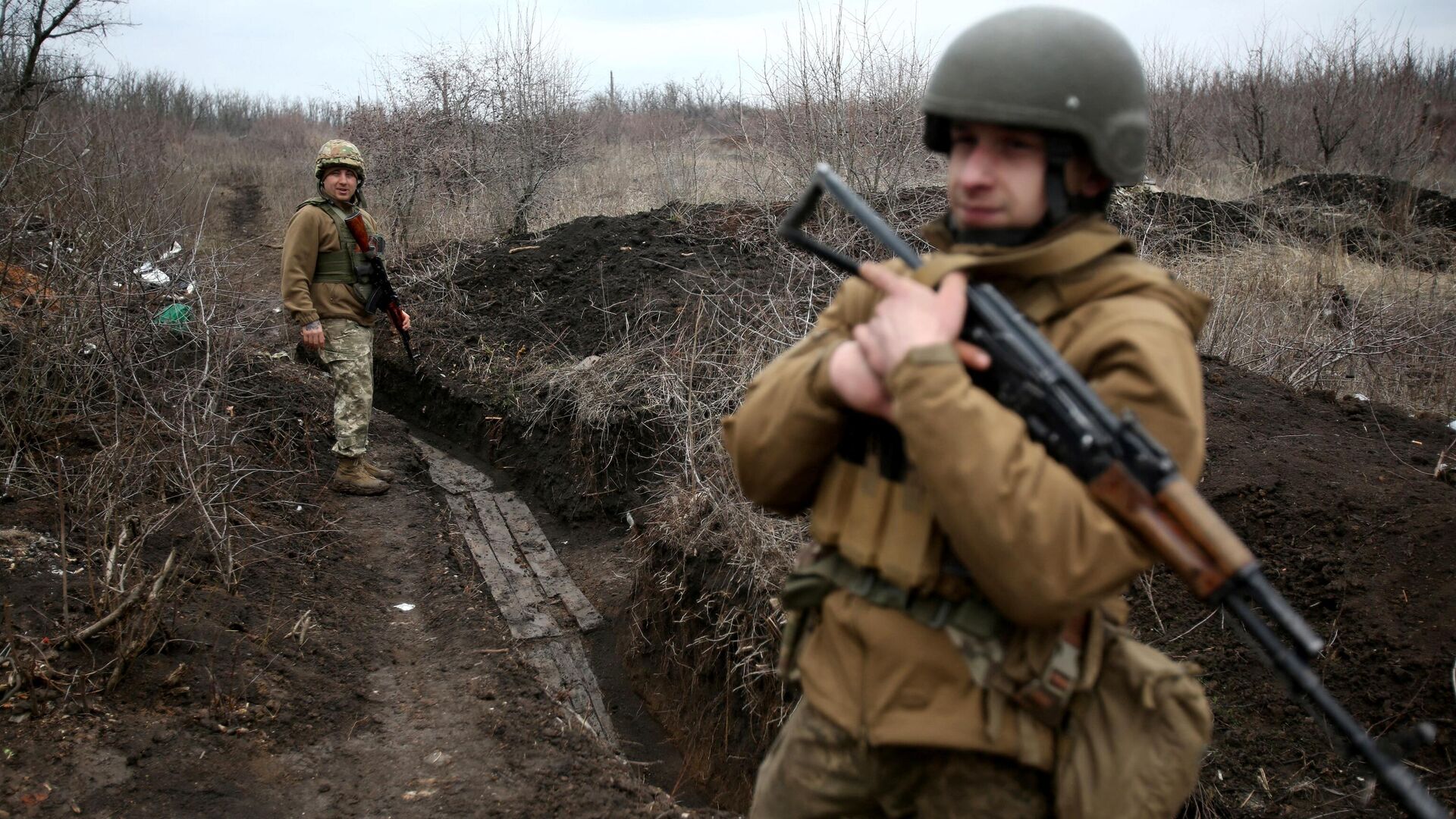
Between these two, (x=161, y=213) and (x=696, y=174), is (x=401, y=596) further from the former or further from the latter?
(x=696, y=174)

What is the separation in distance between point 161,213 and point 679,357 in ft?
16.9

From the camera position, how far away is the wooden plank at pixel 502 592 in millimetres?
5707

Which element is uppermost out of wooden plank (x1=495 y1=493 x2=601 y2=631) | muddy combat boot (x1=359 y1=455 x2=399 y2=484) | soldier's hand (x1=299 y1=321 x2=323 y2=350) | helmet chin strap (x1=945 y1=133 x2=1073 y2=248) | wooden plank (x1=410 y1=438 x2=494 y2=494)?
helmet chin strap (x1=945 y1=133 x2=1073 y2=248)

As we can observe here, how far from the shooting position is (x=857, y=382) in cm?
148

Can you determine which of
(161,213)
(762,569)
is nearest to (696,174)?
(161,213)

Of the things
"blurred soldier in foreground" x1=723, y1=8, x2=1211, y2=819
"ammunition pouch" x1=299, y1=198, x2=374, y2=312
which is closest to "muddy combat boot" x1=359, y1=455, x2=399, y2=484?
"ammunition pouch" x1=299, y1=198, x2=374, y2=312

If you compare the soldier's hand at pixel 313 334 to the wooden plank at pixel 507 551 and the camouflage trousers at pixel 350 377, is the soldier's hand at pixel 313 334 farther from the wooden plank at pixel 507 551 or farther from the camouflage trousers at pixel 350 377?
the wooden plank at pixel 507 551

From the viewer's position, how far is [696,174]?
16406 mm

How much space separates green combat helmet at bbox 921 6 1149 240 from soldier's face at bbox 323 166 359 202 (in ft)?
18.8

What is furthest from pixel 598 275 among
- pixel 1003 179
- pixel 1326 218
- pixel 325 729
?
pixel 1003 179

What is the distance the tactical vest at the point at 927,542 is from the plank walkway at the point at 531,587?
3265mm

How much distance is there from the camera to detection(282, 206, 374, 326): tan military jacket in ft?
20.7

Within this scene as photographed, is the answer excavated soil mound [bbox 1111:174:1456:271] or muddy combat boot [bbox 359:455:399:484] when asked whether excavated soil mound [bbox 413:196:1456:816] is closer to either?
muddy combat boot [bbox 359:455:399:484]

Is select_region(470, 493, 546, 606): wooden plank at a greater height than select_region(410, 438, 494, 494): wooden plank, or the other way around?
select_region(410, 438, 494, 494): wooden plank
